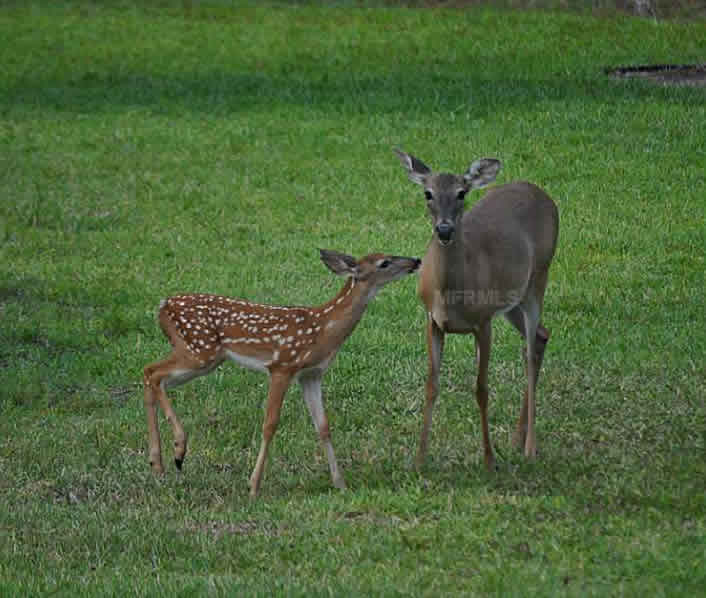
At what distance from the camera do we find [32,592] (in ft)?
23.6

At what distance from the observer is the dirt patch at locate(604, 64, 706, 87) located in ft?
73.0

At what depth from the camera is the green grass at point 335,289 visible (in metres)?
7.67

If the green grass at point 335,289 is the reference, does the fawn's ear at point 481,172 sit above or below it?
above

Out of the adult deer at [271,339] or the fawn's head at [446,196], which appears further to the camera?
the fawn's head at [446,196]

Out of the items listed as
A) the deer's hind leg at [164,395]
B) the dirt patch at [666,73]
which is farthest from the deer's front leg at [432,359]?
the dirt patch at [666,73]

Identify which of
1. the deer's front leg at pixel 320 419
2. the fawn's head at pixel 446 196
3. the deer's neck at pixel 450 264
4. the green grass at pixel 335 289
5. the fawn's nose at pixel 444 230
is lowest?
the green grass at pixel 335 289

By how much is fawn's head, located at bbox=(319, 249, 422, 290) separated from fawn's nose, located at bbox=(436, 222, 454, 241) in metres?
0.19

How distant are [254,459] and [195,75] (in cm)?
1646

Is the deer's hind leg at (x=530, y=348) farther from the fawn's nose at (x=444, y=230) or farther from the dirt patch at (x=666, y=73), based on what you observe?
the dirt patch at (x=666, y=73)

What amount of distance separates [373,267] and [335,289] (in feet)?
18.5

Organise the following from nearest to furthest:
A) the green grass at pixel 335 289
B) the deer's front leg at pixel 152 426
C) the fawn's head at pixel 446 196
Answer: the green grass at pixel 335 289, the fawn's head at pixel 446 196, the deer's front leg at pixel 152 426

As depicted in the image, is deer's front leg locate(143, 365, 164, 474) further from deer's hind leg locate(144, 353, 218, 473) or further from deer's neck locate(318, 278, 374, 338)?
deer's neck locate(318, 278, 374, 338)

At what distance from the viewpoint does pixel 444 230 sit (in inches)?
364

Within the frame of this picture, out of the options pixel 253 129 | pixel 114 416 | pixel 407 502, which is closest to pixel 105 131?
pixel 253 129
